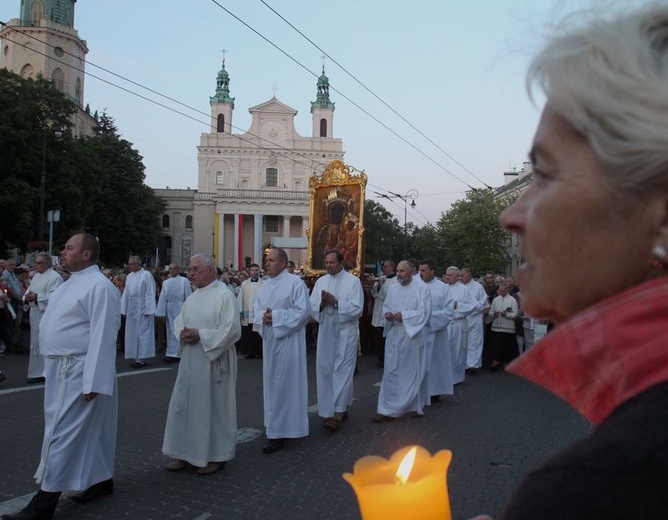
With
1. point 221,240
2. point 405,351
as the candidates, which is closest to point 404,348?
point 405,351

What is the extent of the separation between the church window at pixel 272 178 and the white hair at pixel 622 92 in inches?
3078

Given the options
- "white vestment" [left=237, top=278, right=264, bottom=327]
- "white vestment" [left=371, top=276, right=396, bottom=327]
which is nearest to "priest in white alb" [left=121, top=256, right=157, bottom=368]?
"white vestment" [left=237, top=278, right=264, bottom=327]

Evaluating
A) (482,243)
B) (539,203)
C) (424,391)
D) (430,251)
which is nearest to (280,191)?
(430,251)

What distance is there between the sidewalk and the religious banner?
26.8 ft

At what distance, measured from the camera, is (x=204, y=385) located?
625cm

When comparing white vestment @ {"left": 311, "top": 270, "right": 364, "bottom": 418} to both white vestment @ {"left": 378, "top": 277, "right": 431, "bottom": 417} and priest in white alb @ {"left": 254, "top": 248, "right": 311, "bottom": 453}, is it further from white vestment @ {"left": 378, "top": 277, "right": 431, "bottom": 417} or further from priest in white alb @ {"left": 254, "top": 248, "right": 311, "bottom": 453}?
priest in white alb @ {"left": 254, "top": 248, "right": 311, "bottom": 453}

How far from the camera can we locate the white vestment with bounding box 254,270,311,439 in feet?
23.3

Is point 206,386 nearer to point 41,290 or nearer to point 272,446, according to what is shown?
point 272,446

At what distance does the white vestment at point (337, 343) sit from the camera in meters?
8.20

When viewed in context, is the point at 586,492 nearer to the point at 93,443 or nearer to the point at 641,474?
the point at 641,474

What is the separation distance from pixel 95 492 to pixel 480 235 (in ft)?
126

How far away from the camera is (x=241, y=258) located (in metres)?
69.4

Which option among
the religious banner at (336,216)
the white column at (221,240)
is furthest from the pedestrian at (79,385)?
the white column at (221,240)

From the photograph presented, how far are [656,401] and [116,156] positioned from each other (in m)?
55.7
